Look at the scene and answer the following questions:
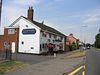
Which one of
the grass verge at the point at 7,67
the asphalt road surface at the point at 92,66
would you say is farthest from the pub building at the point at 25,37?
the grass verge at the point at 7,67

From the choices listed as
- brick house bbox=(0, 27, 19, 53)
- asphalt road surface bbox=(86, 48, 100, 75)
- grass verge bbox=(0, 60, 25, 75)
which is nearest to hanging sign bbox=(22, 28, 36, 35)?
brick house bbox=(0, 27, 19, 53)

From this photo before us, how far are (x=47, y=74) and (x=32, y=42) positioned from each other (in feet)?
54.2

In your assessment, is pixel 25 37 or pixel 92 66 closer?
pixel 92 66

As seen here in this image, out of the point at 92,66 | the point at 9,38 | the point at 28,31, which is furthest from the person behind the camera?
the point at 9,38

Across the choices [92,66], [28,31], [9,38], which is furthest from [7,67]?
[9,38]

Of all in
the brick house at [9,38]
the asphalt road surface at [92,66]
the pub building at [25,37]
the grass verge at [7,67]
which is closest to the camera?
the asphalt road surface at [92,66]

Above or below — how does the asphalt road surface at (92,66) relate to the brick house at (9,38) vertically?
below

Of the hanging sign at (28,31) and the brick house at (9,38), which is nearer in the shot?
the hanging sign at (28,31)

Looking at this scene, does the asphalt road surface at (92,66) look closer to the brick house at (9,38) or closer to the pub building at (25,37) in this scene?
the pub building at (25,37)

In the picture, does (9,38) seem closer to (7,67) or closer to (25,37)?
(25,37)

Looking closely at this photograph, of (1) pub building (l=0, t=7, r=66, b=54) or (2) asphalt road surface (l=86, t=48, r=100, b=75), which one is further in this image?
(1) pub building (l=0, t=7, r=66, b=54)

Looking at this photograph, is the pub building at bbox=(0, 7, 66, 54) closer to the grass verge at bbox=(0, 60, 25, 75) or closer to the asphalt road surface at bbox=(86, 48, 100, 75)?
the asphalt road surface at bbox=(86, 48, 100, 75)

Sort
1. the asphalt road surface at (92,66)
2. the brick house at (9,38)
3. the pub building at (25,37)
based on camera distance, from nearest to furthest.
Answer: the asphalt road surface at (92,66), the pub building at (25,37), the brick house at (9,38)

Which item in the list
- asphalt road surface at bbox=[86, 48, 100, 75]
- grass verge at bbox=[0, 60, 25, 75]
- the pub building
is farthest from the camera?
the pub building
